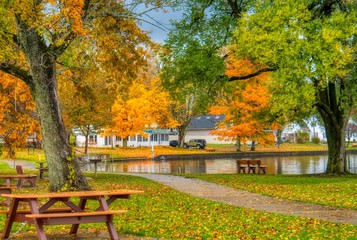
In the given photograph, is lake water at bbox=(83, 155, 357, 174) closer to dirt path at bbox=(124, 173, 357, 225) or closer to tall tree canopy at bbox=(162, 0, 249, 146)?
tall tree canopy at bbox=(162, 0, 249, 146)

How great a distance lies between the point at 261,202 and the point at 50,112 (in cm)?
682

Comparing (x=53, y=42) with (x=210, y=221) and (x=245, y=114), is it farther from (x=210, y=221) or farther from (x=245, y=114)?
(x=245, y=114)

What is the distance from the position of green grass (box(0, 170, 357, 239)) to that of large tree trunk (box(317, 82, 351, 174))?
1393 centimetres

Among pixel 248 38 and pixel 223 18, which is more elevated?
pixel 223 18

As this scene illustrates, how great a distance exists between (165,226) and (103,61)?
40.8ft

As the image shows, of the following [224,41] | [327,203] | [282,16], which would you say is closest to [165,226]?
[327,203]

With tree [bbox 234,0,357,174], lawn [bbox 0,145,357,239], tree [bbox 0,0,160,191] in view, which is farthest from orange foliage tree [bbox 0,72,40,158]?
Answer: lawn [bbox 0,145,357,239]

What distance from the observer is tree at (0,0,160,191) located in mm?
14305

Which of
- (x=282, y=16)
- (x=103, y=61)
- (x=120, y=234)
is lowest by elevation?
(x=120, y=234)

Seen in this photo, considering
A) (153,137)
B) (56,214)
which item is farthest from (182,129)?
(56,214)

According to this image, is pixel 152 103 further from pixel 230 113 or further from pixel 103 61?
pixel 103 61

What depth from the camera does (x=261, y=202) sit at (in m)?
15.4

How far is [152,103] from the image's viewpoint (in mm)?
63844

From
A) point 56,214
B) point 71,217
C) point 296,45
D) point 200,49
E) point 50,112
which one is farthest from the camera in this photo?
point 200,49
